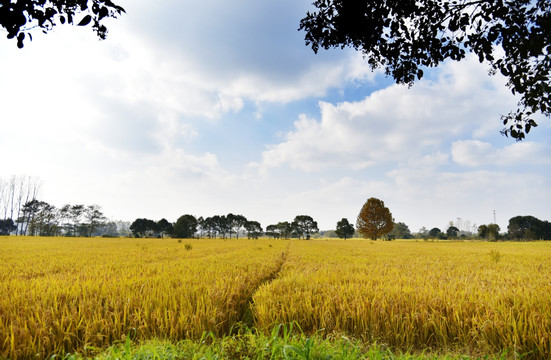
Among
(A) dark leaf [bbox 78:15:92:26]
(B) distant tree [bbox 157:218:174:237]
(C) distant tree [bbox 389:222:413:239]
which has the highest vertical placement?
(A) dark leaf [bbox 78:15:92:26]

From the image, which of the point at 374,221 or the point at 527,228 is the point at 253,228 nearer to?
the point at 374,221

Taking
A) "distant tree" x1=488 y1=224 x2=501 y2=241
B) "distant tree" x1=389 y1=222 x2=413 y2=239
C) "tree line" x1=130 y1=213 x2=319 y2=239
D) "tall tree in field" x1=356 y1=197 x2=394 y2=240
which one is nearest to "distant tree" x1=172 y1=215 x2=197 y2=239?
"tree line" x1=130 y1=213 x2=319 y2=239

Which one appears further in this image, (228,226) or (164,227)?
(228,226)

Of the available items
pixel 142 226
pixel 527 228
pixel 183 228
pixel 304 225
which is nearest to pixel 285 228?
pixel 304 225

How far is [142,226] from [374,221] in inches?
3421

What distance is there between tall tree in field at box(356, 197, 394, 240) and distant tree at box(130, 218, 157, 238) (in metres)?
79.6

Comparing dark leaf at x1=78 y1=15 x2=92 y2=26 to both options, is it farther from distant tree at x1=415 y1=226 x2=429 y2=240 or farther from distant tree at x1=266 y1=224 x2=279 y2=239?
distant tree at x1=266 y1=224 x2=279 y2=239

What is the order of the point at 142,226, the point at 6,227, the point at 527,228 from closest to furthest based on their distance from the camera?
the point at 527,228 → the point at 6,227 → the point at 142,226

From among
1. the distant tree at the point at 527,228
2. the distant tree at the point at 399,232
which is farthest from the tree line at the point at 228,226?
the distant tree at the point at 527,228

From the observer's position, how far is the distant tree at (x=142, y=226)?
9888cm

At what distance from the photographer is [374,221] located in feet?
247

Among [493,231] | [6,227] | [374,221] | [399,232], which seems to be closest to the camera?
[493,231]

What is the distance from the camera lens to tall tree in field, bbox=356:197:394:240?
74.5 m

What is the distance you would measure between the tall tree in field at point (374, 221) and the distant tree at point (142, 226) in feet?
261
